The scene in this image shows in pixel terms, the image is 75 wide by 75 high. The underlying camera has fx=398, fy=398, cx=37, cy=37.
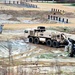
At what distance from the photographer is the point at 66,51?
116ft

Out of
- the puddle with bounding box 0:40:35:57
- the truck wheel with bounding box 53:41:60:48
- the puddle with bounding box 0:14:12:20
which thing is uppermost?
the truck wheel with bounding box 53:41:60:48

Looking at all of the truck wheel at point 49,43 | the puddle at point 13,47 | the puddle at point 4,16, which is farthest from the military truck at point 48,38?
the puddle at point 4,16

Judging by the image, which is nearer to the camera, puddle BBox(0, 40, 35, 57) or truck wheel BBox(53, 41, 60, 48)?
puddle BBox(0, 40, 35, 57)

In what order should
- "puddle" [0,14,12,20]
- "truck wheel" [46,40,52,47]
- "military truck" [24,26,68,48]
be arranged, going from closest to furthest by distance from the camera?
"military truck" [24,26,68,48], "truck wheel" [46,40,52,47], "puddle" [0,14,12,20]

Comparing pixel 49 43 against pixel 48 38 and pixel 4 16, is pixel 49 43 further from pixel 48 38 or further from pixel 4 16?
pixel 4 16

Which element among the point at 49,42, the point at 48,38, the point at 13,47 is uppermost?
the point at 48,38

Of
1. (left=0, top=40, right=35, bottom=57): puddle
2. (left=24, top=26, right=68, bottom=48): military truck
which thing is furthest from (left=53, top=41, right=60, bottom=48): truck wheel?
(left=0, top=40, right=35, bottom=57): puddle

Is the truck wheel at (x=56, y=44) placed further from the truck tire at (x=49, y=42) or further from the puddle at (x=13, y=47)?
the puddle at (x=13, y=47)

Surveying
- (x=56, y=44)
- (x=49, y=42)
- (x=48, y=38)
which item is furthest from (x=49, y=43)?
(x=56, y=44)

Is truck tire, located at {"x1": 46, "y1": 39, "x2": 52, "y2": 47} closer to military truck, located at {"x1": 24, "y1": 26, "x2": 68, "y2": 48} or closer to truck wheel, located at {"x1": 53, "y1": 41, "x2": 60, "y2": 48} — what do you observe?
Answer: military truck, located at {"x1": 24, "y1": 26, "x2": 68, "y2": 48}

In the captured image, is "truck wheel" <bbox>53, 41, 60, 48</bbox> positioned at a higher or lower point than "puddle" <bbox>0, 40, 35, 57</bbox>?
higher

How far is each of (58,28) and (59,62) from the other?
23.3 m

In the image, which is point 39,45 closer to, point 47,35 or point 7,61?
point 47,35

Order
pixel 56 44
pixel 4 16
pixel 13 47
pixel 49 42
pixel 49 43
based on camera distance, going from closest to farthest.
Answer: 1. pixel 56 44
2. pixel 13 47
3. pixel 49 42
4. pixel 49 43
5. pixel 4 16
